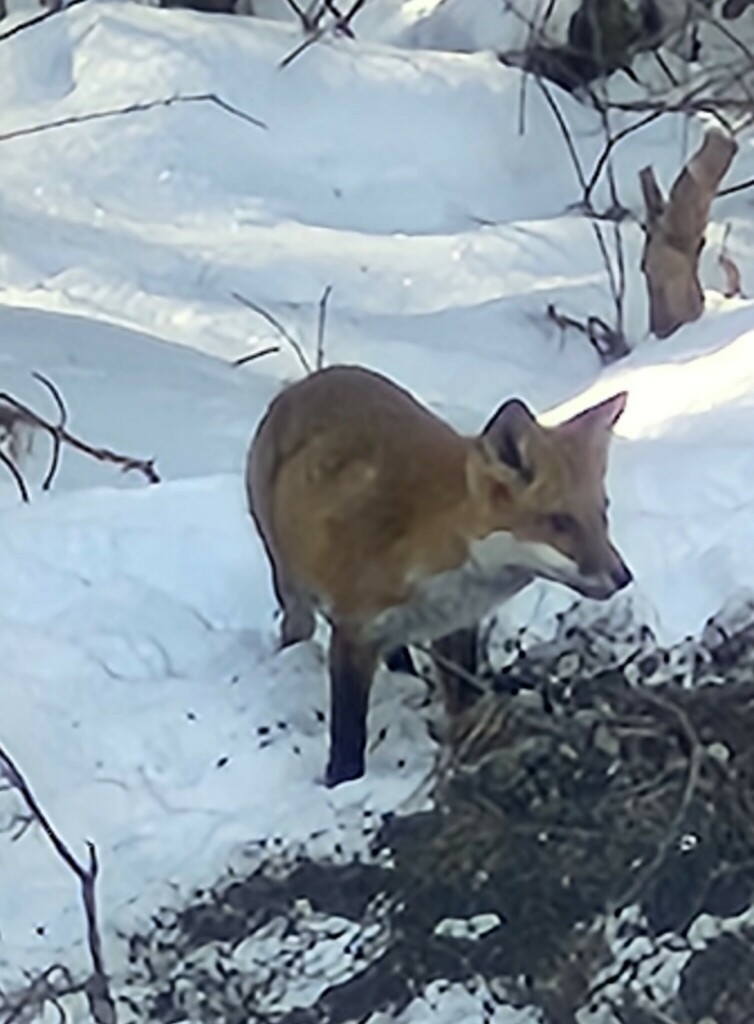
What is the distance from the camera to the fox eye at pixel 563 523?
11.5ft

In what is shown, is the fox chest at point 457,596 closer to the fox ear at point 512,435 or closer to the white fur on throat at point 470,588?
the white fur on throat at point 470,588

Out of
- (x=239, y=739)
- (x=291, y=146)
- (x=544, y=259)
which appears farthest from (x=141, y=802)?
(x=291, y=146)

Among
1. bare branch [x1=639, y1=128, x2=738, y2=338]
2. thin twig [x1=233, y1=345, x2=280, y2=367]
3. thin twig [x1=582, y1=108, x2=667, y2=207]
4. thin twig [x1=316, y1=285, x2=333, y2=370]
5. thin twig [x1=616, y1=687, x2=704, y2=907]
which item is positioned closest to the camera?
thin twig [x1=616, y1=687, x2=704, y2=907]

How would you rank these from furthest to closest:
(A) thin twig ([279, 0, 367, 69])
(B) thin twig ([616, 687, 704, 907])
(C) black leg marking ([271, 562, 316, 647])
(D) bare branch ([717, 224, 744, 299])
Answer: (A) thin twig ([279, 0, 367, 69]), (D) bare branch ([717, 224, 744, 299]), (C) black leg marking ([271, 562, 316, 647]), (B) thin twig ([616, 687, 704, 907])

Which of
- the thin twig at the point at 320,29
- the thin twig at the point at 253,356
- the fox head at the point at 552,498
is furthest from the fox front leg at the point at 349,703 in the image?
the thin twig at the point at 320,29

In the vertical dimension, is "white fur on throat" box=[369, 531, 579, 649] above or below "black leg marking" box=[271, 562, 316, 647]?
above

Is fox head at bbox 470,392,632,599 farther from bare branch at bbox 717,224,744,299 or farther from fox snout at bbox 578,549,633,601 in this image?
bare branch at bbox 717,224,744,299

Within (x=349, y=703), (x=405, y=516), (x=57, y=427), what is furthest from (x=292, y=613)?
(x=57, y=427)

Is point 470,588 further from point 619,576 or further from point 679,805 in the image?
point 679,805

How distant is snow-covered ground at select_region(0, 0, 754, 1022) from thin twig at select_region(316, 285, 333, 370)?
3cm

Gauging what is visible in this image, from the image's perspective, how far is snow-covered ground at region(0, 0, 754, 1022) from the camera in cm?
386

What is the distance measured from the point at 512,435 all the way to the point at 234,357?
2843mm

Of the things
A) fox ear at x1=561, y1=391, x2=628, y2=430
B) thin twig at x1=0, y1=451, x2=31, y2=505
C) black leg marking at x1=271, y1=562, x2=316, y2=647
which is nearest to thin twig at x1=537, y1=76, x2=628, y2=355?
thin twig at x1=0, y1=451, x2=31, y2=505

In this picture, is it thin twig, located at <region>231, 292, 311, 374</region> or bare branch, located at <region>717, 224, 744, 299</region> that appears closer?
thin twig, located at <region>231, 292, 311, 374</region>
